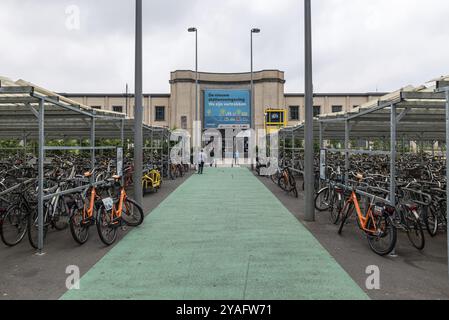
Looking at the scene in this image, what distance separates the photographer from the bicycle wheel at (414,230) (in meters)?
5.29

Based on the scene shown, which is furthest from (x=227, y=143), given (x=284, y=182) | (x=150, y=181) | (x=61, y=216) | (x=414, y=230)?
(x=414, y=230)

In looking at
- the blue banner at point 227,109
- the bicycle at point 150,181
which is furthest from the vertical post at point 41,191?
the blue banner at point 227,109

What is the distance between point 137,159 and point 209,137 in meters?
31.7

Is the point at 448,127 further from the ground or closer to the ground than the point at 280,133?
closer to the ground

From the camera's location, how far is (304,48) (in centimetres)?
782

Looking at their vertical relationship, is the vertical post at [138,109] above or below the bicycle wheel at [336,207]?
above

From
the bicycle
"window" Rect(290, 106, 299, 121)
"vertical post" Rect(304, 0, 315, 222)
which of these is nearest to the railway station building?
"window" Rect(290, 106, 299, 121)

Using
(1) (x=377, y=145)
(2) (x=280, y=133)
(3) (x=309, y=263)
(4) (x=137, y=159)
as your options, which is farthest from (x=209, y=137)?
(3) (x=309, y=263)

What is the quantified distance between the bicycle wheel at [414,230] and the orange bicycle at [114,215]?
4.66 m

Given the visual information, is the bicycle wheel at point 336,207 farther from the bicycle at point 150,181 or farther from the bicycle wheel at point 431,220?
the bicycle at point 150,181

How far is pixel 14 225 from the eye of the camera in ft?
19.9

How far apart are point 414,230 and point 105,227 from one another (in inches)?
191

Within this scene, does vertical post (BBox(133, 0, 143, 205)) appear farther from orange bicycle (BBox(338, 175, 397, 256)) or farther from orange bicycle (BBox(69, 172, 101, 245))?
orange bicycle (BBox(338, 175, 397, 256))
